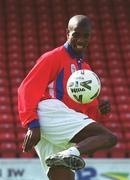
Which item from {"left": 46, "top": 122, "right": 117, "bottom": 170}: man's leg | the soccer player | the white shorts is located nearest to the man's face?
the soccer player

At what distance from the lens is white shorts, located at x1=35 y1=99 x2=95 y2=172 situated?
3918 millimetres

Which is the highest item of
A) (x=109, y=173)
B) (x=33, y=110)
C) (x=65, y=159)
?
(x=33, y=110)

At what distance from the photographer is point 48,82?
399cm

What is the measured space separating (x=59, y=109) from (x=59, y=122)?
0.08m

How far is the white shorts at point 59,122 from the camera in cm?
392

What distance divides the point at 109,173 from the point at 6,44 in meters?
4.02

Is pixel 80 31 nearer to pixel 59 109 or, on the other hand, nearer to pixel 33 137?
pixel 59 109

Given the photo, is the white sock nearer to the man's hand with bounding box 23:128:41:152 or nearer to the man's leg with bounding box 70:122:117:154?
the man's leg with bounding box 70:122:117:154

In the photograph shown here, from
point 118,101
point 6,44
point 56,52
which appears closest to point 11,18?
point 6,44

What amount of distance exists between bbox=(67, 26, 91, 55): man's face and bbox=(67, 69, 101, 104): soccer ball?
0.49 feet

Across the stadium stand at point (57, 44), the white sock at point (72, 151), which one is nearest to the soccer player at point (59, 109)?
the white sock at point (72, 151)

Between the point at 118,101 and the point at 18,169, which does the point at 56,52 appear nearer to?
the point at 18,169

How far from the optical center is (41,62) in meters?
3.96

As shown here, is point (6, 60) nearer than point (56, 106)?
No
